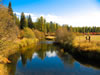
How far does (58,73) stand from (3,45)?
8.96 metres

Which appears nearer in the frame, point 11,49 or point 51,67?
point 51,67

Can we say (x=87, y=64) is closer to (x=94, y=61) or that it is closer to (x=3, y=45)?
(x=94, y=61)

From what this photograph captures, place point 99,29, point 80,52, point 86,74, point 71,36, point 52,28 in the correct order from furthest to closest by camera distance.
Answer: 1. point 99,29
2. point 52,28
3. point 71,36
4. point 80,52
5. point 86,74

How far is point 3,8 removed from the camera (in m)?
12.7

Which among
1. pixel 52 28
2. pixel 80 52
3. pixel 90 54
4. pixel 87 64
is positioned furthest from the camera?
pixel 52 28

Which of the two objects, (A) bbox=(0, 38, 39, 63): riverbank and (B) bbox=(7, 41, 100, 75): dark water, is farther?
(A) bbox=(0, 38, 39, 63): riverbank

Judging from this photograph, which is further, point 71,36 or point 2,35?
point 71,36

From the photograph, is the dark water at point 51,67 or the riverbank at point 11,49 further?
the riverbank at point 11,49

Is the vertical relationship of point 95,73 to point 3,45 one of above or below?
below

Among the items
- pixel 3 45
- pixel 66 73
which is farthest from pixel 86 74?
pixel 3 45

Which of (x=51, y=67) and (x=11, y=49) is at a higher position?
(x=11, y=49)

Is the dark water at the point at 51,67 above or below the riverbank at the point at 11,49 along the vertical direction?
below

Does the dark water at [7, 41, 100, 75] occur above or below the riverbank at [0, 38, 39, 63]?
below

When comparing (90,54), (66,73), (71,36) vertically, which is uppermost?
(71,36)
